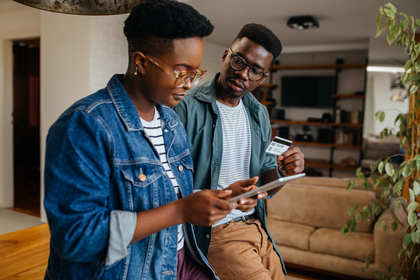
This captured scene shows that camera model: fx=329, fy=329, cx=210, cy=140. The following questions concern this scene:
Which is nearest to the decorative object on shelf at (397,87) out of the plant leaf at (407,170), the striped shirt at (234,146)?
the plant leaf at (407,170)

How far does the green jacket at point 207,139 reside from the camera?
132cm

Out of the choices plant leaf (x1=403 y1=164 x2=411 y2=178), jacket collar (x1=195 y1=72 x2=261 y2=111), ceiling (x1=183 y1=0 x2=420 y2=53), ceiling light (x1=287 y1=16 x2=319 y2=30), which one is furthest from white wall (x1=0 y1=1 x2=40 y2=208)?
plant leaf (x1=403 y1=164 x2=411 y2=178)

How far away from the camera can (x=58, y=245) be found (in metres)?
0.69

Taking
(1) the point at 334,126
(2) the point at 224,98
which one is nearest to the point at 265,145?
(2) the point at 224,98

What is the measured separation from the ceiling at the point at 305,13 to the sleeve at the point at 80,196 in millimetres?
3560

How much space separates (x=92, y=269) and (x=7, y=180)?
4.41m

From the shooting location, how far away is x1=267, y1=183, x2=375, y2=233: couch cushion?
2.85 metres

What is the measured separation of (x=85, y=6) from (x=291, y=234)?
8.65ft

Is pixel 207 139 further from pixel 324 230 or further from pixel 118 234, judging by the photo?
pixel 324 230

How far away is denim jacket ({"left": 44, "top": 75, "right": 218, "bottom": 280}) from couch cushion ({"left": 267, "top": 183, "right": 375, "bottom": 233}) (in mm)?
2291

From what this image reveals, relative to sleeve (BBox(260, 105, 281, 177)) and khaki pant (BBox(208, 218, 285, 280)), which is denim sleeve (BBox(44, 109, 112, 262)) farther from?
sleeve (BBox(260, 105, 281, 177))

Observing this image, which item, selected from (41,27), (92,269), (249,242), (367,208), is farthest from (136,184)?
(41,27)

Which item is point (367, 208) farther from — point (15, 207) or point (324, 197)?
point (15, 207)

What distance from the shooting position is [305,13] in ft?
13.9
